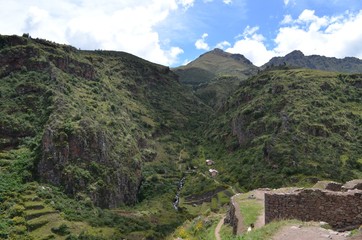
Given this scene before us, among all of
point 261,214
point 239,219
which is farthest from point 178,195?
point 239,219

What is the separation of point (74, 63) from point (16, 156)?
62120 mm

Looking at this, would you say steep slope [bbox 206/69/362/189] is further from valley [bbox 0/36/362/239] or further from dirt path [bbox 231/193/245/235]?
dirt path [bbox 231/193/245/235]

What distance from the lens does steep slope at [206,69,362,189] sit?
10194 centimetres

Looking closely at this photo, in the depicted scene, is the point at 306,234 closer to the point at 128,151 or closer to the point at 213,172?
the point at 213,172

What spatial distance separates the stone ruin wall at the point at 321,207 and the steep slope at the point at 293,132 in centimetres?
7800

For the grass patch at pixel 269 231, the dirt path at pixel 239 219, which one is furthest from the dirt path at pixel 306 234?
the dirt path at pixel 239 219

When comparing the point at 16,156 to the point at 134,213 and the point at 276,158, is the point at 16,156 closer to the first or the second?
the point at 134,213

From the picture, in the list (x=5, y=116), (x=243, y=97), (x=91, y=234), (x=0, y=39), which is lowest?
(x=91, y=234)

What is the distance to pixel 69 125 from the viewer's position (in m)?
115

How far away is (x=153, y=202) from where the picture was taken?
121438mm

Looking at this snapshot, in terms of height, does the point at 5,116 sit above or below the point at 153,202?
above

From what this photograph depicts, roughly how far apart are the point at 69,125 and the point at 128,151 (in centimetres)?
2855

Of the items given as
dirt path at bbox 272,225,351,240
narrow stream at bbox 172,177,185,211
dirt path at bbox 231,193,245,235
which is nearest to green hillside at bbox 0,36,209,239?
narrow stream at bbox 172,177,185,211

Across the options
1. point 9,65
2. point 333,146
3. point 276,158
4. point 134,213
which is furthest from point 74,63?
point 333,146
